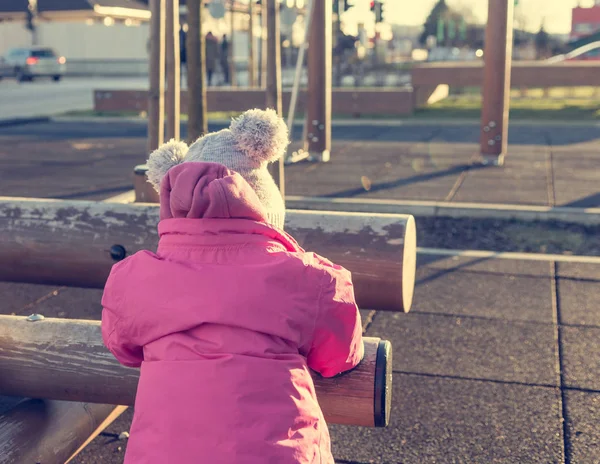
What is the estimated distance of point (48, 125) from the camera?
1731cm

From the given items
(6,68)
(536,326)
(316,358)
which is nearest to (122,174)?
(536,326)

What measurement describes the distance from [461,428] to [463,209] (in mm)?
4270

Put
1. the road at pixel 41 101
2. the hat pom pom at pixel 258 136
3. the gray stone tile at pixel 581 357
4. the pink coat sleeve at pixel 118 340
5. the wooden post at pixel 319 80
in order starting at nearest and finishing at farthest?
the pink coat sleeve at pixel 118 340, the hat pom pom at pixel 258 136, the gray stone tile at pixel 581 357, the wooden post at pixel 319 80, the road at pixel 41 101

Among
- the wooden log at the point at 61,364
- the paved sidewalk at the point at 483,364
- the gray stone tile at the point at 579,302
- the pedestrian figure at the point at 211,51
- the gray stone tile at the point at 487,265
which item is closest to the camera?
the wooden log at the point at 61,364

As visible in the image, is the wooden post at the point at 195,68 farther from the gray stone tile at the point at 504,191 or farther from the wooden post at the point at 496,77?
the wooden post at the point at 496,77

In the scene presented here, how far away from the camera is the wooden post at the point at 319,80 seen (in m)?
11.0

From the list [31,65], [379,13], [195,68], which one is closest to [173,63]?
[195,68]

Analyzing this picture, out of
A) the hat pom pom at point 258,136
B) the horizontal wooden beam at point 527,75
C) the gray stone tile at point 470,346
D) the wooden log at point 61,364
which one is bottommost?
the gray stone tile at point 470,346

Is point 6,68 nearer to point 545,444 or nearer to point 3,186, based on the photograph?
point 3,186

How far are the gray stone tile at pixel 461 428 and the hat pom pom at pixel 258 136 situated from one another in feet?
5.21

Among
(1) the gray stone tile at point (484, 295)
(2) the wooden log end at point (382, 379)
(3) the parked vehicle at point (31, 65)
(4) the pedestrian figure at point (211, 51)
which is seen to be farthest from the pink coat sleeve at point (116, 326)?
(3) the parked vehicle at point (31, 65)

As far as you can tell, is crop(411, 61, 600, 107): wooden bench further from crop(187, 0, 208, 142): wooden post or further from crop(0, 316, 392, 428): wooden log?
crop(0, 316, 392, 428): wooden log

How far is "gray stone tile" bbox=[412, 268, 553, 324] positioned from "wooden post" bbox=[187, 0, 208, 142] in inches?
108

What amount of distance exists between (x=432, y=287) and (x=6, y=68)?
36805 millimetres
